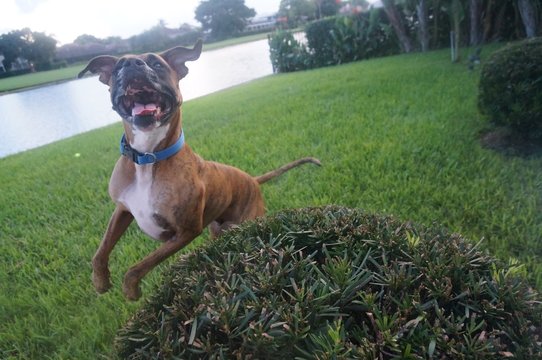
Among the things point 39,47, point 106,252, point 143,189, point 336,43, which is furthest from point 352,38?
point 106,252

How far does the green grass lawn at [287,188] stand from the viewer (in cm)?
235

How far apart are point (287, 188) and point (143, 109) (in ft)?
6.78

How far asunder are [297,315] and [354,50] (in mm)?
15419

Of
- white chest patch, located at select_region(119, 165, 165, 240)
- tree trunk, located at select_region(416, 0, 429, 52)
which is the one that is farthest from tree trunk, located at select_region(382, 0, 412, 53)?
white chest patch, located at select_region(119, 165, 165, 240)

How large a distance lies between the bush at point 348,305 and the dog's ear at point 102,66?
1476 mm

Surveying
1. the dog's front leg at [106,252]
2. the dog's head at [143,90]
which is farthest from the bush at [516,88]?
the dog's front leg at [106,252]

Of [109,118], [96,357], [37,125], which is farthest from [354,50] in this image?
[96,357]

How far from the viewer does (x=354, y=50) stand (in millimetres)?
14977

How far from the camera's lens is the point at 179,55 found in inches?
89.8

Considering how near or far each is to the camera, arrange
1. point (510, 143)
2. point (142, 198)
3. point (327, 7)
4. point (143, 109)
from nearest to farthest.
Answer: point (143, 109) → point (142, 198) → point (510, 143) → point (327, 7)

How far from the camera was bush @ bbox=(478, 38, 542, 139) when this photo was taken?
12.1 feet

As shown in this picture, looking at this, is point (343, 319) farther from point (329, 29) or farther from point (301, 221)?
point (329, 29)

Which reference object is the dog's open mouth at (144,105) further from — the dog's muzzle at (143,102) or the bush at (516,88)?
the bush at (516,88)

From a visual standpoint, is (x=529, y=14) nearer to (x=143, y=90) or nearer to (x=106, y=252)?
(x=143, y=90)
